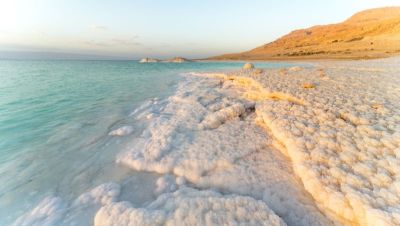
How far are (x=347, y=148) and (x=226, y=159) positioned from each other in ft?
8.52

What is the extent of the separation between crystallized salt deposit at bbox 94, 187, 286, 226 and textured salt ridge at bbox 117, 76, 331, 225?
447 mm

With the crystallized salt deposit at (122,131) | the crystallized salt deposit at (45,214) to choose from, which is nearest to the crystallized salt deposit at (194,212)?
the crystallized salt deposit at (45,214)

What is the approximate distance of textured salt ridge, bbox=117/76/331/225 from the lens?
3.22 meters

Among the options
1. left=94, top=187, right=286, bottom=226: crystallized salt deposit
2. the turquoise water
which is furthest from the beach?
the turquoise water

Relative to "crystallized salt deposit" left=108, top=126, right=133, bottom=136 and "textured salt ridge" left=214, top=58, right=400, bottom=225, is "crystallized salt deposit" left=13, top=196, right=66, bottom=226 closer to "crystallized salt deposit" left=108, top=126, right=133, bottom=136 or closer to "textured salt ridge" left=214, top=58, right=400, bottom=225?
"crystallized salt deposit" left=108, top=126, right=133, bottom=136

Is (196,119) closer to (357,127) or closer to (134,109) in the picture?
(134,109)

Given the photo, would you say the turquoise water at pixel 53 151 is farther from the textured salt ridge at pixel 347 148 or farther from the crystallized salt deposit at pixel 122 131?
the textured salt ridge at pixel 347 148

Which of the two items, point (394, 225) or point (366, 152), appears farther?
point (366, 152)

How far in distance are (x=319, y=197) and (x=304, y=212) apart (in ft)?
1.39

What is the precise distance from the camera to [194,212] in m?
2.78

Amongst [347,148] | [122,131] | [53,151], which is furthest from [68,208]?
[347,148]

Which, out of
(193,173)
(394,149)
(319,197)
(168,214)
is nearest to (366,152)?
(394,149)

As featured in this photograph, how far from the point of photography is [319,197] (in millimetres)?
3104

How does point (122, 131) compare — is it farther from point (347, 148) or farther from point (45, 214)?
point (347, 148)
